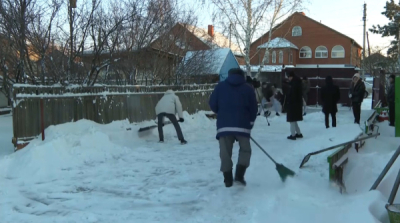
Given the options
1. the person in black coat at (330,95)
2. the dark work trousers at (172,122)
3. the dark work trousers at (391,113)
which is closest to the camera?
the dark work trousers at (172,122)

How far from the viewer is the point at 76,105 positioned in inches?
356

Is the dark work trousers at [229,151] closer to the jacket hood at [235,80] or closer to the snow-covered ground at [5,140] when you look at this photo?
the jacket hood at [235,80]

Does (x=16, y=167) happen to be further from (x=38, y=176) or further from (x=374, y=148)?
(x=374, y=148)

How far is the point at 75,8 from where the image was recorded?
9.60 metres

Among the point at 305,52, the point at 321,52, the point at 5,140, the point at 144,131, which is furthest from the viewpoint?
the point at 305,52

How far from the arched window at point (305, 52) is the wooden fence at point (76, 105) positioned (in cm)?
4388

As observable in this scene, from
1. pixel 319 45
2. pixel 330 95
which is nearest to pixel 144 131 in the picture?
pixel 330 95

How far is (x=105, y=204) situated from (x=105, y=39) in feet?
20.9

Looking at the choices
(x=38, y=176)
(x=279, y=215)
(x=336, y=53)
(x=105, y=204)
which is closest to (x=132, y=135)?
(x=38, y=176)

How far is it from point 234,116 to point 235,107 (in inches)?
4.8

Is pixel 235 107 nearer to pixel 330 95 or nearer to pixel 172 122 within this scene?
pixel 172 122

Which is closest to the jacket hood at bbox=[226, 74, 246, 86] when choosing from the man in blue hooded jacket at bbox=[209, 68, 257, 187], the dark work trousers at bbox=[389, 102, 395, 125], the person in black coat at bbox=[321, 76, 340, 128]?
the man in blue hooded jacket at bbox=[209, 68, 257, 187]

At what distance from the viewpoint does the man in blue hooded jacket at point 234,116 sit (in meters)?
5.29

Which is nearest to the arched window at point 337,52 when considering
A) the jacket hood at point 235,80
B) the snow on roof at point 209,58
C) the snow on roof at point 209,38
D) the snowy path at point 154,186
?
the snow on roof at point 209,38
